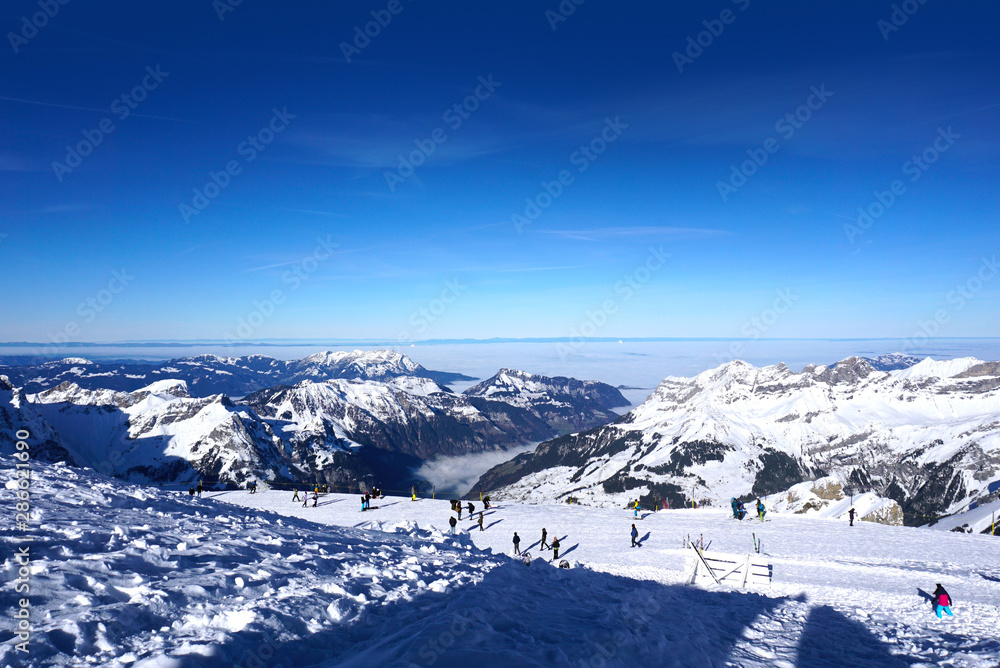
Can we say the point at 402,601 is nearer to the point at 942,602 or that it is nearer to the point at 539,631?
the point at 539,631

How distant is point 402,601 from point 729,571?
17.4 metres

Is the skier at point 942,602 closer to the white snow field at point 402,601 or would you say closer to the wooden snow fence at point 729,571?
the white snow field at point 402,601

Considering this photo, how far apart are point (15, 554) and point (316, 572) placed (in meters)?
7.44

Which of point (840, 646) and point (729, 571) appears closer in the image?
point (840, 646)

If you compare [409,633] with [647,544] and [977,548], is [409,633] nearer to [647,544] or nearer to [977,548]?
[647,544]

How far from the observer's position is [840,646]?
15.3 metres

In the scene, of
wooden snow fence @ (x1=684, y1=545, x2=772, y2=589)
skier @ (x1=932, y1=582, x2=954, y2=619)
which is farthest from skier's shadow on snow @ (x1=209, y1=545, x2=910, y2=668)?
skier @ (x1=932, y1=582, x2=954, y2=619)

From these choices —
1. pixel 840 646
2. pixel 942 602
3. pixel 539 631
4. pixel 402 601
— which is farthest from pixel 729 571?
pixel 402 601

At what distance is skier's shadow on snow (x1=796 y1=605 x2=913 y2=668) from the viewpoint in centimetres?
1396

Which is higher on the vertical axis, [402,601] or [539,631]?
[539,631]

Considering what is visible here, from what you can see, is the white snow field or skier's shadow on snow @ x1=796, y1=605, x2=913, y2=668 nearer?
the white snow field

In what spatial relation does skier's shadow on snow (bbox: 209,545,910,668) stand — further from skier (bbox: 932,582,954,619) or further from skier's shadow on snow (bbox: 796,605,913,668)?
skier (bbox: 932,582,954,619)

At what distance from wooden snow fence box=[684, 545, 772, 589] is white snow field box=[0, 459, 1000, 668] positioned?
90 cm

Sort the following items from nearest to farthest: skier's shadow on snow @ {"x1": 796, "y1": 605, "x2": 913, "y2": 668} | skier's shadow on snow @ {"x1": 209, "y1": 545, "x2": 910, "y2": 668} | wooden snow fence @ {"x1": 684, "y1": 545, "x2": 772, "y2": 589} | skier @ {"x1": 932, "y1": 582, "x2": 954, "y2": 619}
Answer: skier's shadow on snow @ {"x1": 209, "y1": 545, "x2": 910, "y2": 668}
skier's shadow on snow @ {"x1": 796, "y1": 605, "x2": 913, "y2": 668}
skier @ {"x1": 932, "y1": 582, "x2": 954, "y2": 619}
wooden snow fence @ {"x1": 684, "y1": 545, "x2": 772, "y2": 589}
